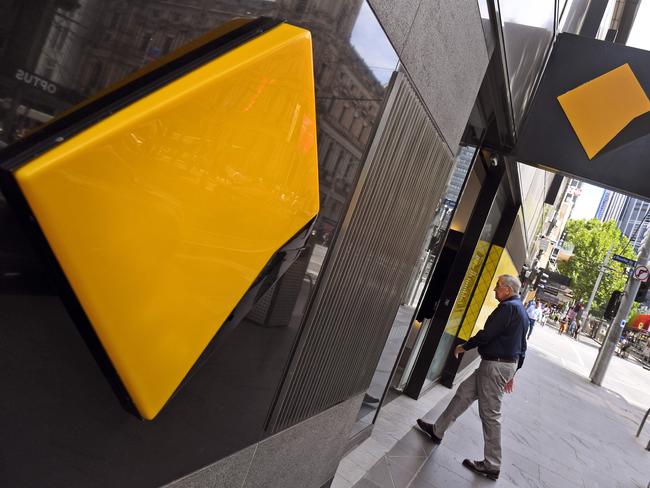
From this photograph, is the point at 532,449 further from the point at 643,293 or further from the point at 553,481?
the point at 643,293

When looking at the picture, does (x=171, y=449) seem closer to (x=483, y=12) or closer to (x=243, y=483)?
(x=243, y=483)

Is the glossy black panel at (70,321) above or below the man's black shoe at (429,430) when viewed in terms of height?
above

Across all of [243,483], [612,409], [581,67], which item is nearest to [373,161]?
[243,483]

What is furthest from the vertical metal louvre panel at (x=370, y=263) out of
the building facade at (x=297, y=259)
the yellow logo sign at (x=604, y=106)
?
the yellow logo sign at (x=604, y=106)

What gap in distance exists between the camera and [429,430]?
→ 6270 millimetres

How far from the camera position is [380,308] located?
3.83m

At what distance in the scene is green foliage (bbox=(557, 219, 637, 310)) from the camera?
55.7 metres

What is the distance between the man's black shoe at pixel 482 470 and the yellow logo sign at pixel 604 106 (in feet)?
12.5

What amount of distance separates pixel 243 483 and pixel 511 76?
463 centimetres

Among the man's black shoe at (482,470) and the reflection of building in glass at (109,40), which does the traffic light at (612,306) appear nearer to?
the man's black shoe at (482,470)

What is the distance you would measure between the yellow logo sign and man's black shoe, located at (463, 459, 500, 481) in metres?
3.80

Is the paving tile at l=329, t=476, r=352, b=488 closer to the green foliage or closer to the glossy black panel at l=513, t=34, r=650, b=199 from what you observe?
the glossy black panel at l=513, t=34, r=650, b=199

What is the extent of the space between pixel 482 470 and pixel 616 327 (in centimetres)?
1491

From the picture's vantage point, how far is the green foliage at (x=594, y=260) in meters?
55.7
